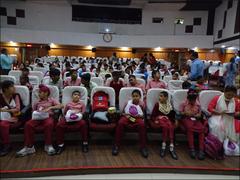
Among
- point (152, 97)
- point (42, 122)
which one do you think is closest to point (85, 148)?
point (42, 122)

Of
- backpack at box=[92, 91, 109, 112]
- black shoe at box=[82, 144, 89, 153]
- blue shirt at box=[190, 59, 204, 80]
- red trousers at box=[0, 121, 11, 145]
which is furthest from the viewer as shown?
blue shirt at box=[190, 59, 204, 80]

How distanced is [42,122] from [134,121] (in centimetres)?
121

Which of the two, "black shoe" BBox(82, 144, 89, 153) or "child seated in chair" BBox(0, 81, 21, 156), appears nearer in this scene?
"child seated in chair" BBox(0, 81, 21, 156)

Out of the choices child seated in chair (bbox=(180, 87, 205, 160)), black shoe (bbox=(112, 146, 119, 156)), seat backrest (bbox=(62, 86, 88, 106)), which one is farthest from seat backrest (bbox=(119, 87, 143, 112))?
child seated in chair (bbox=(180, 87, 205, 160))

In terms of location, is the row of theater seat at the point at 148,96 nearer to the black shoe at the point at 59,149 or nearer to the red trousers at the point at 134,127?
the red trousers at the point at 134,127

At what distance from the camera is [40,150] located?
337cm

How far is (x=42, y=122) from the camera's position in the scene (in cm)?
334

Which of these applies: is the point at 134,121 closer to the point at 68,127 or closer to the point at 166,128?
the point at 166,128

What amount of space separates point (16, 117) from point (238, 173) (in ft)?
9.30

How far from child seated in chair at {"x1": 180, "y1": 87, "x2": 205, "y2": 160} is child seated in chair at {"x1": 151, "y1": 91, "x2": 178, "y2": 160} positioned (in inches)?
6.7

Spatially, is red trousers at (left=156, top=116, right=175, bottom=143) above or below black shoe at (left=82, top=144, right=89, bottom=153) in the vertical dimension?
above

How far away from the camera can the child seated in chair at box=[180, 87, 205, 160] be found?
3.38m

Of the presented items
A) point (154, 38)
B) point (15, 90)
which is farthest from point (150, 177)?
point (154, 38)

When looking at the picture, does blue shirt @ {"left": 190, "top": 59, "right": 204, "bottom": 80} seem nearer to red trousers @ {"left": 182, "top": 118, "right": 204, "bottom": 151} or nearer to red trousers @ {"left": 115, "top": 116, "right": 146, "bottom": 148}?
red trousers @ {"left": 182, "top": 118, "right": 204, "bottom": 151}
